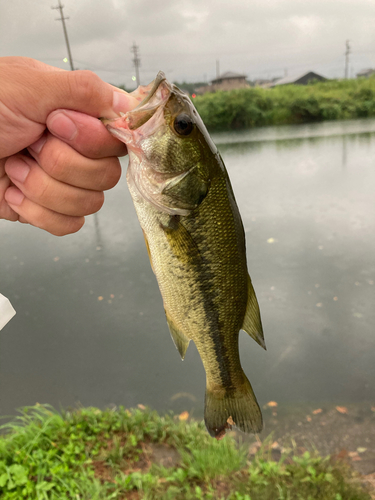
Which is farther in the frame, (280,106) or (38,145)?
(280,106)

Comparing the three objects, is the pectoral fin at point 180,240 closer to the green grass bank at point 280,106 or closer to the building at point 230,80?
the green grass bank at point 280,106

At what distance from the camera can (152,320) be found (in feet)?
17.9

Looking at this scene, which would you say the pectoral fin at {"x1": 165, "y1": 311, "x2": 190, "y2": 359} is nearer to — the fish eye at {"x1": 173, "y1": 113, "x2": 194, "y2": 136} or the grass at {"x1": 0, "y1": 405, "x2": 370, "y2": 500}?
the fish eye at {"x1": 173, "y1": 113, "x2": 194, "y2": 136}

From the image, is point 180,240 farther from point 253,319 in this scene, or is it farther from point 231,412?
point 231,412

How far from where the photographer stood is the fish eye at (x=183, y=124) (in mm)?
1189

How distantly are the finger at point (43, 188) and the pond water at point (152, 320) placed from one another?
9.34 feet

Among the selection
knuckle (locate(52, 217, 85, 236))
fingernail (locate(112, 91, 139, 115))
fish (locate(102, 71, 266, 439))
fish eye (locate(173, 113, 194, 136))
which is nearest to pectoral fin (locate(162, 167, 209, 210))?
fish (locate(102, 71, 266, 439))

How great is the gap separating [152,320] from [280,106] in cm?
2992

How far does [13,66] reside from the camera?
50.8 inches

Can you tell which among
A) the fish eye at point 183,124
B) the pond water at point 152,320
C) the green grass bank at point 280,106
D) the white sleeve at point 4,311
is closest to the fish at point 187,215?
the fish eye at point 183,124

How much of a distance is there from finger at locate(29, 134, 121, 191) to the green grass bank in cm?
2782

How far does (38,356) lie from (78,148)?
4052 millimetres

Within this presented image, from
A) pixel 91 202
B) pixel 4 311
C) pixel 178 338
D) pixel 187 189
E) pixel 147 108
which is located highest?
pixel 147 108

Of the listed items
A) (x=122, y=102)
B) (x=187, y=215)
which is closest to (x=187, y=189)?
(x=187, y=215)
